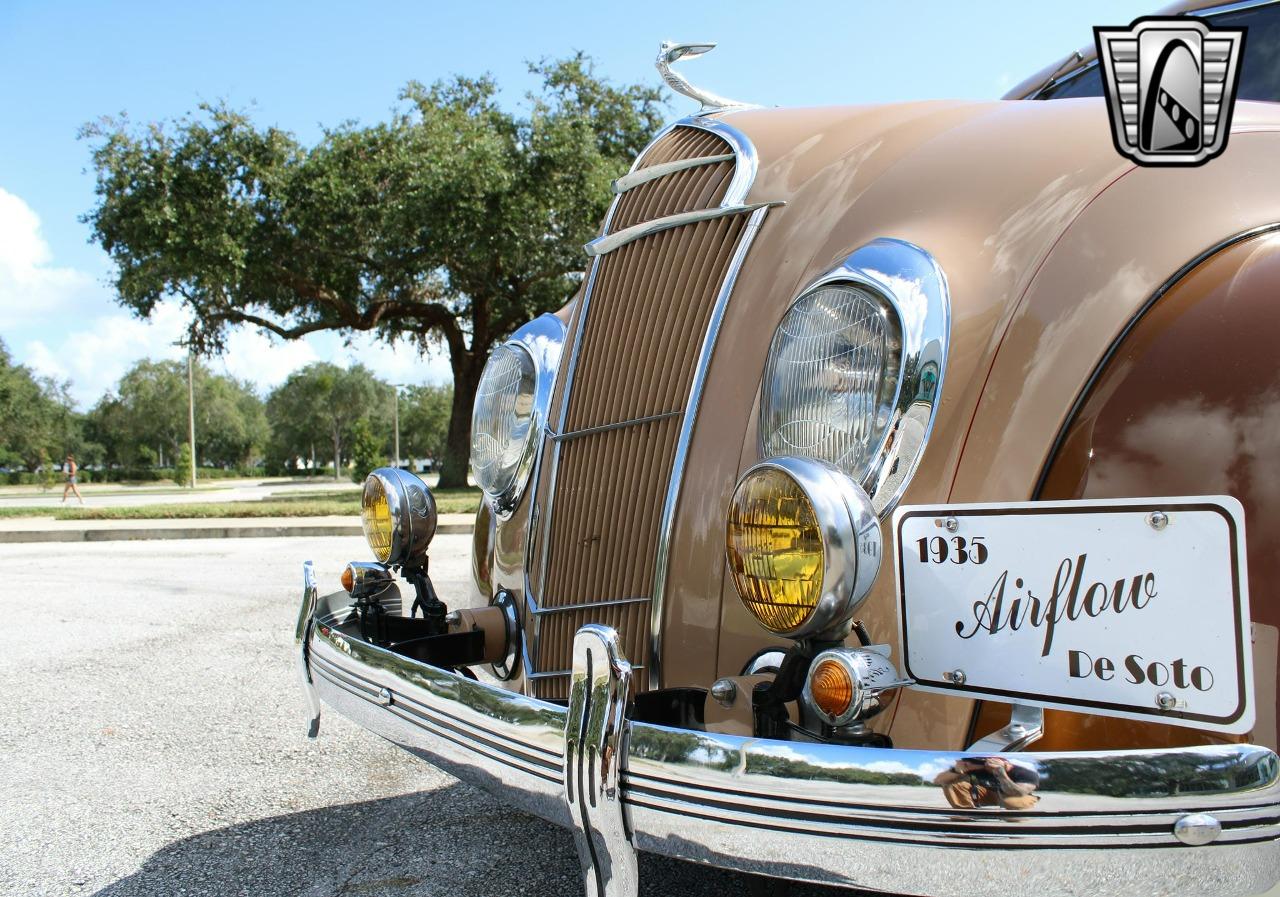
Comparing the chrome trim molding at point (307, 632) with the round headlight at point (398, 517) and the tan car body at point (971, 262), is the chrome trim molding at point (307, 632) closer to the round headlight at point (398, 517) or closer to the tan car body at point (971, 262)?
the round headlight at point (398, 517)

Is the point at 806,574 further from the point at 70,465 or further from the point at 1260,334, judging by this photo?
the point at 70,465

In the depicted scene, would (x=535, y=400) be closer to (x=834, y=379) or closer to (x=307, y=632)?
(x=307, y=632)

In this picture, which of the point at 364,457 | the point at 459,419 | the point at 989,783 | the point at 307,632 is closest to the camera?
the point at 989,783

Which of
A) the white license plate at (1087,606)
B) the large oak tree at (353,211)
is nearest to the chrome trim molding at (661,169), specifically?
the white license plate at (1087,606)

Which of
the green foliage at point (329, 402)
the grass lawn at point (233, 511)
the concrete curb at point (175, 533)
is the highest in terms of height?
the green foliage at point (329, 402)

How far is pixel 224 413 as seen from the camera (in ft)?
217

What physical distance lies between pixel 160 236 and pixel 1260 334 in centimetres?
1876

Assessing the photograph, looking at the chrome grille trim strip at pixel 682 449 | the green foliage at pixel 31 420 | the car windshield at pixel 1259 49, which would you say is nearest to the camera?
the chrome grille trim strip at pixel 682 449


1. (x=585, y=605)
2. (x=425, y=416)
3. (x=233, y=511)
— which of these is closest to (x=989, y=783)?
(x=585, y=605)

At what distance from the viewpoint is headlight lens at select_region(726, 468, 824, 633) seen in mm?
1463

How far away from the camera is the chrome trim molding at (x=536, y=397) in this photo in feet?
8.91

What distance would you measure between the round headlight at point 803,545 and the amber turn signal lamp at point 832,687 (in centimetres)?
6

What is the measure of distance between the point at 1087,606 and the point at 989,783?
0.89 ft

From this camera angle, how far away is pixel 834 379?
5.74 ft
